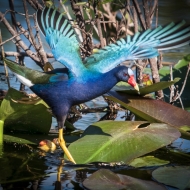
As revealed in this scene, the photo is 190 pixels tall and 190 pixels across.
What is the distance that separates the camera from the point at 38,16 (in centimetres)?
376

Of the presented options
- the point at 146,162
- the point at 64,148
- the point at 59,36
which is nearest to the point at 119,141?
the point at 146,162

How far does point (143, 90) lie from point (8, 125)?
85 centimetres

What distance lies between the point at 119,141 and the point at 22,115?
643mm

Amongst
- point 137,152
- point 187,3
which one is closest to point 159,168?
point 137,152

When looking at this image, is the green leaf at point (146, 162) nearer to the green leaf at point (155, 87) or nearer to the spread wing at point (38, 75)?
the green leaf at point (155, 87)

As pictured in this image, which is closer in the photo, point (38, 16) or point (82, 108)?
point (38, 16)

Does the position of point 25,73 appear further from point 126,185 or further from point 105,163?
point 126,185

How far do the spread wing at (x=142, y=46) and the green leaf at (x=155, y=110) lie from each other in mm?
211

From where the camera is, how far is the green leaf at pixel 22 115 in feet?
11.7

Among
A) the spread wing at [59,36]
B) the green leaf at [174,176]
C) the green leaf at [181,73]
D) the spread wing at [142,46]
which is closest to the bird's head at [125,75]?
the spread wing at [142,46]

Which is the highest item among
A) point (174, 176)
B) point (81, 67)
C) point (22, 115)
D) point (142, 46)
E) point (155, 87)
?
point (142, 46)

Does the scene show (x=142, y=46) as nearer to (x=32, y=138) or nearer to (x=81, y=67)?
(x=81, y=67)

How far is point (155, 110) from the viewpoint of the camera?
3.65 meters

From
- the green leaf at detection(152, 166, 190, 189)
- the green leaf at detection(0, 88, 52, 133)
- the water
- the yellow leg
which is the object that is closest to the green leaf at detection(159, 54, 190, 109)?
the water
